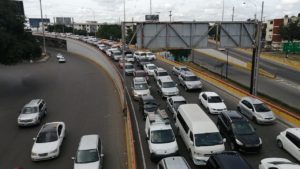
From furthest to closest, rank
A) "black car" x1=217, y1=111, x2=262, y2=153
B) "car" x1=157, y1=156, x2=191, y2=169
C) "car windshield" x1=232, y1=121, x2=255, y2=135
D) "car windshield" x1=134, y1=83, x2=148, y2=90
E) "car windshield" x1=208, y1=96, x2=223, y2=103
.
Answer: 1. "car windshield" x1=134, y1=83, x2=148, y2=90
2. "car windshield" x1=208, y1=96, x2=223, y2=103
3. "car windshield" x1=232, y1=121, x2=255, y2=135
4. "black car" x1=217, y1=111, x2=262, y2=153
5. "car" x1=157, y1=156, x2=191, y2=169

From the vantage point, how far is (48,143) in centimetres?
1898

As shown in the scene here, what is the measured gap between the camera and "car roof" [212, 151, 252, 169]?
1393 centimetres

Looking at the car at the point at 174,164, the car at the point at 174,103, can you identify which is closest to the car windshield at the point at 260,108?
the car at the point at 174,103

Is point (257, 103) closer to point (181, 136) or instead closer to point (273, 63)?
point (181, 136)

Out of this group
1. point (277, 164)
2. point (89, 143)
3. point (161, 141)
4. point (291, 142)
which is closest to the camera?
point (277, 164)

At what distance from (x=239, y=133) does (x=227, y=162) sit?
452 centimetres

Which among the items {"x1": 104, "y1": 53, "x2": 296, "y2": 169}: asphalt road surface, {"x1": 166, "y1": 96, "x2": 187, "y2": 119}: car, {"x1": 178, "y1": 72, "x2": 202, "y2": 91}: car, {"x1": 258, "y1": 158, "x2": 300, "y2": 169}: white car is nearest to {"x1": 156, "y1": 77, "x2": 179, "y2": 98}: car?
{"x1": 104, "y1": 53, "x2": 296, "y2": 169}: asphalt road surface

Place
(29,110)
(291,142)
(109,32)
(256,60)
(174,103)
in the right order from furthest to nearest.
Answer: (109,32)
(256,60)
(29,110)
(174,103)
(291,142)

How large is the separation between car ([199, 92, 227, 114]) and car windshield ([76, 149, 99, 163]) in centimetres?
1217

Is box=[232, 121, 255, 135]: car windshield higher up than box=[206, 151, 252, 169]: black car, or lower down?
higher up

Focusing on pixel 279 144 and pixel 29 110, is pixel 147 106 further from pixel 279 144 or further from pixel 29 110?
pixel 279 144

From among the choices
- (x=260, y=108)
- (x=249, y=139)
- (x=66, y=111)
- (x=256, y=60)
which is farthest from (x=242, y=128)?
(x=66, y=111)

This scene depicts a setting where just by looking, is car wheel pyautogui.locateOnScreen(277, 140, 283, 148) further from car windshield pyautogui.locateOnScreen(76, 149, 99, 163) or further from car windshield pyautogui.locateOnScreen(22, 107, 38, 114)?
car windshield pyautogui.locateOnScreen(22, 107, 38, 114)

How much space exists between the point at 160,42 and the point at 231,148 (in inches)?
571
